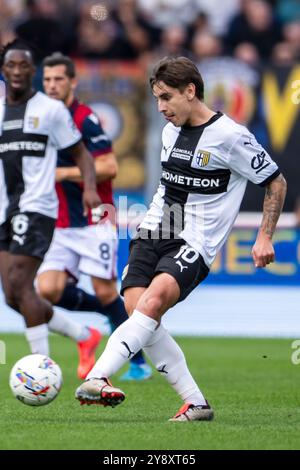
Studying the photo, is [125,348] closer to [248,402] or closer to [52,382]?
[52,382]

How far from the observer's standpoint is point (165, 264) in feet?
19.9

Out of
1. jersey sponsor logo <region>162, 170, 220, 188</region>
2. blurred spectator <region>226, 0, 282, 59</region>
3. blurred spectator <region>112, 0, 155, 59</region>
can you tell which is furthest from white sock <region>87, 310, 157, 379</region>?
blurred spectator <region>226, 0, 282, 59</region>

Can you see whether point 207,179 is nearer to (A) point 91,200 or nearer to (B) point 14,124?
(A) point 91,200

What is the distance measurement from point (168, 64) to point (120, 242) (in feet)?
24.0

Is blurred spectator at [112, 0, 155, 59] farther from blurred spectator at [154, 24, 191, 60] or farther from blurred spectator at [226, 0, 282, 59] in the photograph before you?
blurred spectator at [226, 0, 282, 59]

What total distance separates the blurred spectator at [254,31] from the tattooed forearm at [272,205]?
9.78 meters

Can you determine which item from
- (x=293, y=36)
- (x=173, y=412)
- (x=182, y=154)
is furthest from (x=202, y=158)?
(x=293, y=36)

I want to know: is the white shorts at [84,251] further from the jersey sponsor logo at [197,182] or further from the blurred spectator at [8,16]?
the blurred spectator at [8,16]

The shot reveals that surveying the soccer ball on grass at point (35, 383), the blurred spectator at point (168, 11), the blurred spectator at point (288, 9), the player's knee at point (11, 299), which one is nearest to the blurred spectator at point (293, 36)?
the blurred spectator at point (288, 9)

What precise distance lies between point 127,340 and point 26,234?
1860 mm

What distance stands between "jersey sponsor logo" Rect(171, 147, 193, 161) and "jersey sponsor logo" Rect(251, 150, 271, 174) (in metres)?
0.33

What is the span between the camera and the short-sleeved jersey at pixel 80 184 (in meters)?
9.03
